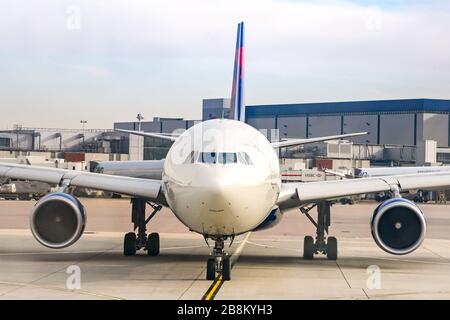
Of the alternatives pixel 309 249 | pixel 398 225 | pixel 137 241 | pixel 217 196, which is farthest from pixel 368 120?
pixel 217 196

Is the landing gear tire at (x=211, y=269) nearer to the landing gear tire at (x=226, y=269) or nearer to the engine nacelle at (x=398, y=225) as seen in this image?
the landing gear tire at (x=226, y=269)

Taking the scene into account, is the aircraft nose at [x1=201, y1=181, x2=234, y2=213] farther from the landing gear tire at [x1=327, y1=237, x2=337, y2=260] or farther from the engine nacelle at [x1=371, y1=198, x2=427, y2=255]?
the landing gear tire at [x1=327, y1=237, x2=337, y2=260]

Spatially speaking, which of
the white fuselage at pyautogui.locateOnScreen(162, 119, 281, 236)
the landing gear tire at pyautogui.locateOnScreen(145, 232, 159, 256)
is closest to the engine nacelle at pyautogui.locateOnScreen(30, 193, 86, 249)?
the white fuselage at pyautogui.locateOnScreen(162, 119, 281, 236)

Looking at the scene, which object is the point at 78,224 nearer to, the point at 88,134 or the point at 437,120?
the point at 88,134

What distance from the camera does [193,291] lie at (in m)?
18.7

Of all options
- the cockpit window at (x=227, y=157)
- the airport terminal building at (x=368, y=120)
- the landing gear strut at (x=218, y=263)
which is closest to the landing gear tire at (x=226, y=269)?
the landing gear strut at (x=218, y=263)

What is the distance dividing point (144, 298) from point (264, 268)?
7.11 metres

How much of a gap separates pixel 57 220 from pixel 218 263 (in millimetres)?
4630

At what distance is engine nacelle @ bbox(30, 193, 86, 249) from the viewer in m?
22.4

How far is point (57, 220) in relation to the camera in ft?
74.0

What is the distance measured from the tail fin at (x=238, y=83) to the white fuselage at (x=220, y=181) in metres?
7.30

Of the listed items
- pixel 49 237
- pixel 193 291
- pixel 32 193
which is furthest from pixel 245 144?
pixel 32 193

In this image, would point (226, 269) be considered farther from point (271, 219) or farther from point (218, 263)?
point (271, 219)
